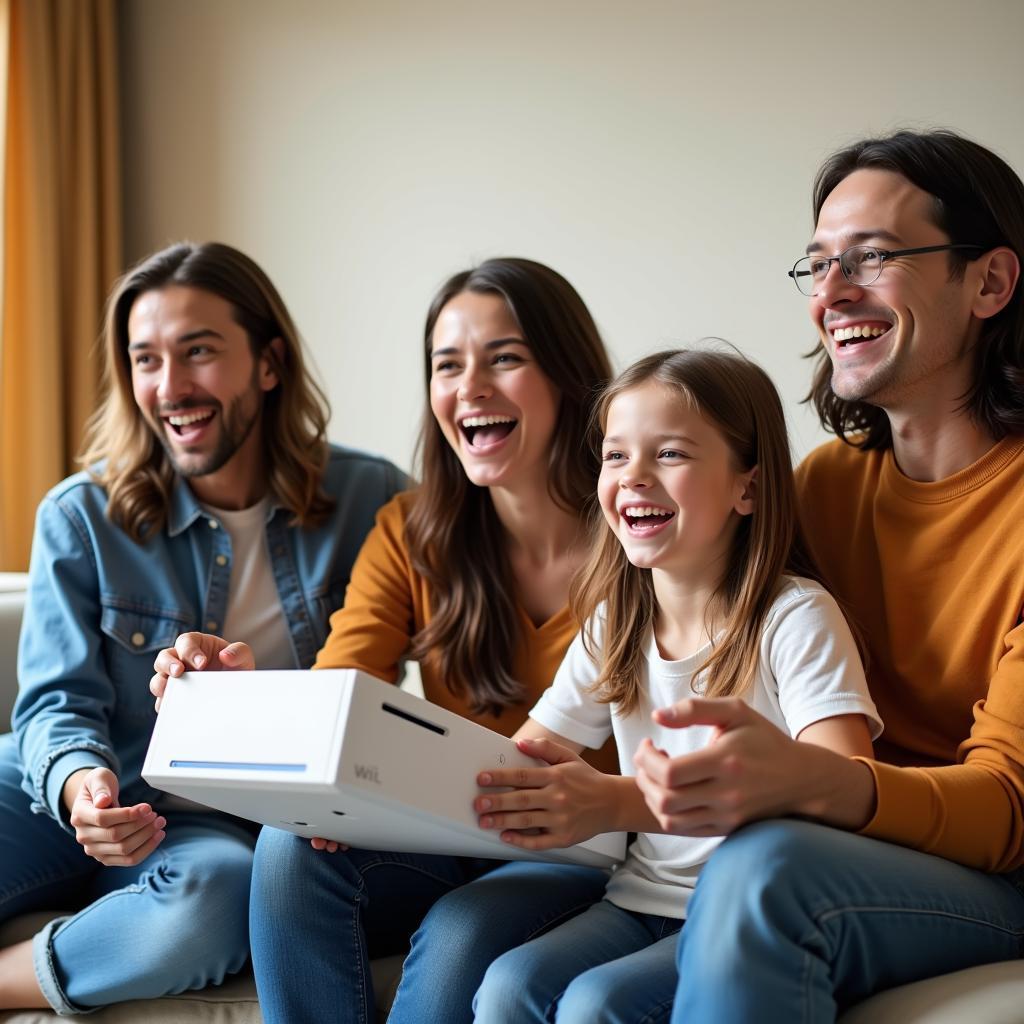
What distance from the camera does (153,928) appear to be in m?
1.61

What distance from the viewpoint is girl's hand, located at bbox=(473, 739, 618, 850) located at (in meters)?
1.29

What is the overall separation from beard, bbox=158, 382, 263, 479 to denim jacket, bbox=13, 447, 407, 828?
57 mm

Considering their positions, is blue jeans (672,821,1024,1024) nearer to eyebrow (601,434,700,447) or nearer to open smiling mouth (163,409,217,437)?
eyebrow (601,434,700,447)

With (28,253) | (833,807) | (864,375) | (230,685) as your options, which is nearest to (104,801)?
(230,685)

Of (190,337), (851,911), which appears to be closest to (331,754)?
(851,911)

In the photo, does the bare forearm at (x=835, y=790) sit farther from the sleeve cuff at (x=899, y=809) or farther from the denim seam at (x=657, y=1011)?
the denim seam at (x=657, y=1011)

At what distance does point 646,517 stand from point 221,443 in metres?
0.87

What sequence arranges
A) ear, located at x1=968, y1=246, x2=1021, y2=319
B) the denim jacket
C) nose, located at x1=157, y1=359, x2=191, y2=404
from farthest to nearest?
nose, located at x1=157, y1=359, x2=191, y2=404
the denim jacket
ear, located at x1=968, y1=246, x2=1021, y2=319

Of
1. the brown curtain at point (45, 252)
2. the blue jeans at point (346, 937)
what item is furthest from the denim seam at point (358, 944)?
the brown curtain at point (45, 252)

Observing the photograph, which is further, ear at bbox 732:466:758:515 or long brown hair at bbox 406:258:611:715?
long brown hair at bbox 406:258:611:715

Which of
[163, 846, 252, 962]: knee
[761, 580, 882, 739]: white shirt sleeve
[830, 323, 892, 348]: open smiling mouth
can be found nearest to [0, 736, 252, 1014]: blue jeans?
[163, 846, 252, 962]: knee

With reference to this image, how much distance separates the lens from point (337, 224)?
3.22 metres

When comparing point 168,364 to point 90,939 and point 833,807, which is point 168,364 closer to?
point 90,939

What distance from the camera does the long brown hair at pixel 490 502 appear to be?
1822 millimetres
